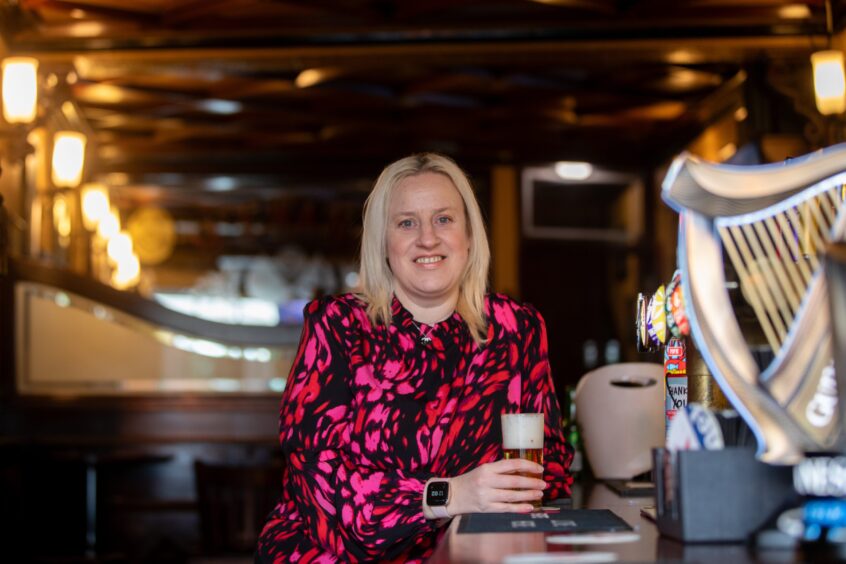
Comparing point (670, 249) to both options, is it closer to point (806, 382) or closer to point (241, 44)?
point (241, 44)

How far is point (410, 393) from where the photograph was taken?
2203 millimetres

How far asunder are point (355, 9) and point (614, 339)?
15.0 feet

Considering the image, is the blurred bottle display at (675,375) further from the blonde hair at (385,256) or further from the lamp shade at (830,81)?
the lamp shade at (830,81)

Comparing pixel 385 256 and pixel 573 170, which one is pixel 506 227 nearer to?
pixel 573 170

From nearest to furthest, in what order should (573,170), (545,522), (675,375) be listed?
(545,522) < (675,375) < (573,170)

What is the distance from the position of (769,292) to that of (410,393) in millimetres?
958

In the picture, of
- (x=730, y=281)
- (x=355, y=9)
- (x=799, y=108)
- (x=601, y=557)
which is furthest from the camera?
(x=799, y=108)

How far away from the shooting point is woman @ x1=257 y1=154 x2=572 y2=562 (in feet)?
6.39

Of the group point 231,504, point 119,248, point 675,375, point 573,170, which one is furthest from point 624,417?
point 119,248

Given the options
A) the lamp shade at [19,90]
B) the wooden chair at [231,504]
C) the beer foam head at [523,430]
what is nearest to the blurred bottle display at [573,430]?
the beer foam head at [523,430]

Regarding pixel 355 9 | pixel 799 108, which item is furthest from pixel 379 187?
pixel 799 108

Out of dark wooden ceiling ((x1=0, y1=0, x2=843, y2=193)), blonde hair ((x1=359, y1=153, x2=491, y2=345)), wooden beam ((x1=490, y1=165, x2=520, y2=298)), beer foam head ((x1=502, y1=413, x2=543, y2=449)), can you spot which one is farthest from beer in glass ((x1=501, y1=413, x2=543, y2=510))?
wooden beam ((x1=490, y1=165, x2=520, y2=298))

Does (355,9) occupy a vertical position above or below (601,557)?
above

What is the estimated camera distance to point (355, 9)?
20.5 ft
